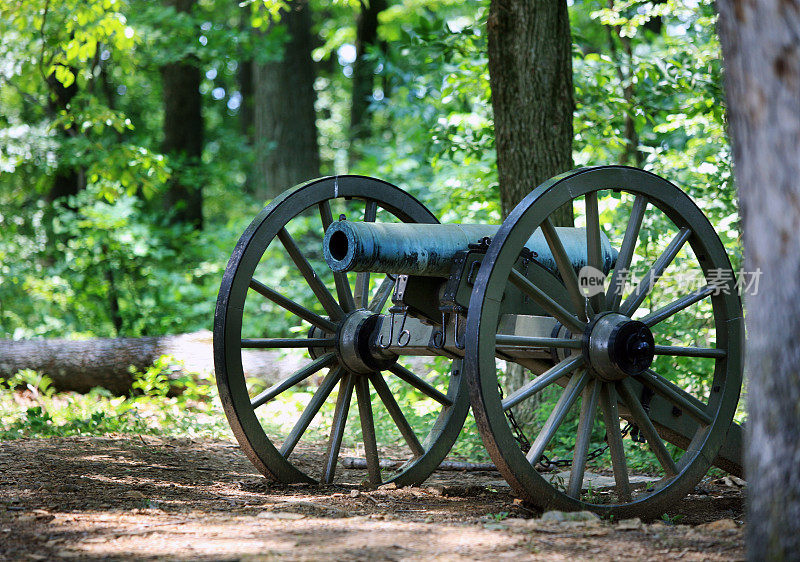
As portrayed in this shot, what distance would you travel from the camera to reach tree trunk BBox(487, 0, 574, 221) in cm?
586

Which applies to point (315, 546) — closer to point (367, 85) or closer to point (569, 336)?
point (569, 336)

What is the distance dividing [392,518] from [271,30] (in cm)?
1051

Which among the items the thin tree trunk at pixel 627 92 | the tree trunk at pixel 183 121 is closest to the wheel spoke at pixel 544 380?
the thin tree trunk at pixel 627 92

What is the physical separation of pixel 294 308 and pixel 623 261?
1.78 meters

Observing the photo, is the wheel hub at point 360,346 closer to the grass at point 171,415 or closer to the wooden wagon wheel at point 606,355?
the wooden wagon wheel at point 606,355

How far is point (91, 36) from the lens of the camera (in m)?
7.66

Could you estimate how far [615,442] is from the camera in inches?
159

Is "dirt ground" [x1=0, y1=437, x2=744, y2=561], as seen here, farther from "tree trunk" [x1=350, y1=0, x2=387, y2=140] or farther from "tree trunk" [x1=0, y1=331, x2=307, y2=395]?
"tree trunk" [x1=350, y1=0, x2=387, y2=140]

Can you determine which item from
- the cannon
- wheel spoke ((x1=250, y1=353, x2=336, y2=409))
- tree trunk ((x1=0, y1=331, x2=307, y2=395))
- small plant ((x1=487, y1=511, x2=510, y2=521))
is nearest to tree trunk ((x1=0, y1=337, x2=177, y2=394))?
tree trunk ((x1=0, y1=331, x2=307, y2=395))

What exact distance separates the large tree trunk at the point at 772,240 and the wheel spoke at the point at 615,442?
1.54 metres

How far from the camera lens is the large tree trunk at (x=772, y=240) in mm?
2369

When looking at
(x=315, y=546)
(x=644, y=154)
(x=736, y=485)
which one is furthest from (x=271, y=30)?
(x=315, y=546)

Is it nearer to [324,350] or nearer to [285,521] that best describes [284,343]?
[324,350]

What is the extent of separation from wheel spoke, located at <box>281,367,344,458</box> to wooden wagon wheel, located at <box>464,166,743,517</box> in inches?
49.5
